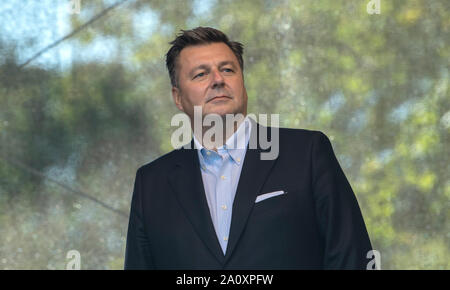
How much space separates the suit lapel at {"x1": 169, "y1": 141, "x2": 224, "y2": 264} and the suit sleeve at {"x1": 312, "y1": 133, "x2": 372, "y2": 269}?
30 centimetres

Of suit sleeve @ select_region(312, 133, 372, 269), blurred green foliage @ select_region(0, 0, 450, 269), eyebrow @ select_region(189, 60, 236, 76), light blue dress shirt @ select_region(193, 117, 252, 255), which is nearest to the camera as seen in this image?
suit sleeve @ select_region(312, 133, 372, 269)

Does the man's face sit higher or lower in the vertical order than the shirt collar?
higher

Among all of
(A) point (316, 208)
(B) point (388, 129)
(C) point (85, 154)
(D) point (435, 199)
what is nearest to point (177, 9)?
(C) point (85, 154)

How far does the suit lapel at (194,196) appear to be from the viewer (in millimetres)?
1910

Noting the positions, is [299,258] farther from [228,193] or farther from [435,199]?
[435,199]

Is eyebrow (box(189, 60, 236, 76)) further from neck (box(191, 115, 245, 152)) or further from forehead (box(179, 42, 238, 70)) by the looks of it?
neck (box(191, 115, 245, 152))

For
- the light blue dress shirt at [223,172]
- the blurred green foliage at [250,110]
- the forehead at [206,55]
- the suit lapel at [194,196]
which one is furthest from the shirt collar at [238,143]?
the blurred green foliage at [250,110]

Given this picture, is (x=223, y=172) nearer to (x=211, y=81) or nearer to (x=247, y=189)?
(x=247, y=189)

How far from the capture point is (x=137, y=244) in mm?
2074

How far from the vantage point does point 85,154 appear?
3.40m

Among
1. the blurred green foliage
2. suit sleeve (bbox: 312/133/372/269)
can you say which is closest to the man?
suit sleeve (bbox: 312/133/372/269)

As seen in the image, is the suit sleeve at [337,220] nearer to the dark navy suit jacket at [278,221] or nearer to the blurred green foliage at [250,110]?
the dark navy suit jacket at [278,221]

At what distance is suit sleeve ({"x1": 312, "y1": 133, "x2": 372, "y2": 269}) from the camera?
1831 mm
